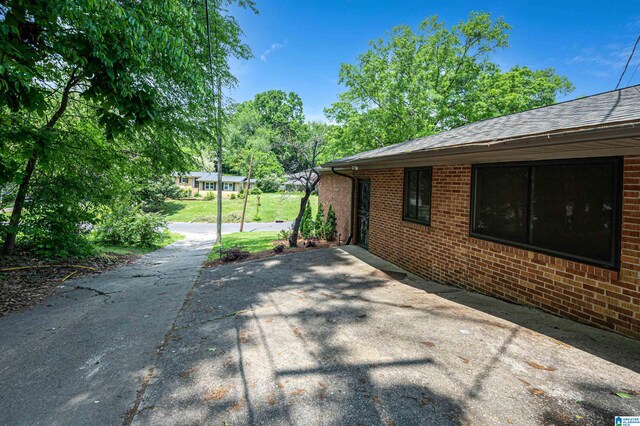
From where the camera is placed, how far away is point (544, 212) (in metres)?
3.99

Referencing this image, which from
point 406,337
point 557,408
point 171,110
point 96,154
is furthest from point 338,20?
point 557,408

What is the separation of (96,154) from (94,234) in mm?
6682

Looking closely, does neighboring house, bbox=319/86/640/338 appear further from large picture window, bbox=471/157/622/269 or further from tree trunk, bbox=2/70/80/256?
tree trunk, bbox=2/70/80/256

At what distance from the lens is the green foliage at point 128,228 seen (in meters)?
12.8

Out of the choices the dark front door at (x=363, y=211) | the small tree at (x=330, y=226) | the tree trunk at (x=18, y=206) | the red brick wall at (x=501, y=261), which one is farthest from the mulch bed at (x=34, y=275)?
the dark front door at (x=363, y=211)

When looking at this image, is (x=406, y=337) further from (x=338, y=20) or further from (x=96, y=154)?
(x=338, y=20)

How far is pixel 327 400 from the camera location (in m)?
2.37

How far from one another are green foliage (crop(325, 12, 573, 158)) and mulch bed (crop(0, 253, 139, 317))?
1668 centimetres

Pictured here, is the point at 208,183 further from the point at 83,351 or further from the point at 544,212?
the point at 544,212

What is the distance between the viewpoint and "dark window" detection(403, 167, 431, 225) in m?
6.15

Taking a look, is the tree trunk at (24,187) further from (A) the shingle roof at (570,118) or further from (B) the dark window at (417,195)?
(B) the dark window at (417,195)

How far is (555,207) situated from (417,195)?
280cm

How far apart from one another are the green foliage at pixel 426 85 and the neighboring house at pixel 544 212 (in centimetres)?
1533

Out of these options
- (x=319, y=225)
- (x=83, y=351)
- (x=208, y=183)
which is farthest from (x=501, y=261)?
(x=208, y=183)
